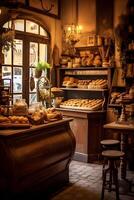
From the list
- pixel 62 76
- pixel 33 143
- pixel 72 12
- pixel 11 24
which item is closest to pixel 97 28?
pixel 72 12

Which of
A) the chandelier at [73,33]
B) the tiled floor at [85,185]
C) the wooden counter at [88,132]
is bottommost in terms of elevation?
the tiled floor at [85,185]

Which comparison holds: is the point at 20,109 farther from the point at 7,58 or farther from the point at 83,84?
the point at 83,84

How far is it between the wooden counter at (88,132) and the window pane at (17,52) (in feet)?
4.97

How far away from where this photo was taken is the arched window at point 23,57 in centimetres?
604

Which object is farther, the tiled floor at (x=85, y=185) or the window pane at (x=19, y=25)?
the window pane at (x=19, y=25)

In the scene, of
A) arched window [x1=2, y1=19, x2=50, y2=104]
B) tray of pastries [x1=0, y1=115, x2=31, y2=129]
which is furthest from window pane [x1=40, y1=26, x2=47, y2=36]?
tray of pastries [x1=0, y1=115, x2=31, y2=129]

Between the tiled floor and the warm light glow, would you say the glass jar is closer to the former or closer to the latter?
the tiled floor

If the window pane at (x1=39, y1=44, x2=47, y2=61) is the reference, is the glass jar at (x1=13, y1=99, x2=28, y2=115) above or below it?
below

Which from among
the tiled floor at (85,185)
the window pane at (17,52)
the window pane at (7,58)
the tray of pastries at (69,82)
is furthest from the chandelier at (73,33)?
the tiled floor at (85,185)

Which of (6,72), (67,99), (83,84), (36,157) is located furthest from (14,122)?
(67,99)

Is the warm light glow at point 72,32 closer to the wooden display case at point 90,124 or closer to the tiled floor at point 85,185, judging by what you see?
the wooden display case at point 90,124

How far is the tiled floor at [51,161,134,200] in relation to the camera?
442 centimetres

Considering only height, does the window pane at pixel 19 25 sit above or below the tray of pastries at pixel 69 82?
above

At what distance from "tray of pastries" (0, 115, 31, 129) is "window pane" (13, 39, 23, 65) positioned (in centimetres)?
233
